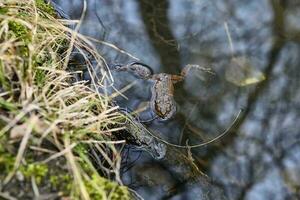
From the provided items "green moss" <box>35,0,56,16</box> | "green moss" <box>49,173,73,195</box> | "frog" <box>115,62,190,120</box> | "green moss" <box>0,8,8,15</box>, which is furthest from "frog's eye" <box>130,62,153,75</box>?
"green moss" <box>49,173,73,195</box>

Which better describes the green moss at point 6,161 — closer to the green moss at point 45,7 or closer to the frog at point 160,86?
the frog at point 160,86

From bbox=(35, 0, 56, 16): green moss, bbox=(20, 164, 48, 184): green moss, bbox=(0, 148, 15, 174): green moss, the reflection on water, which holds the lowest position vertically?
the reflection on water

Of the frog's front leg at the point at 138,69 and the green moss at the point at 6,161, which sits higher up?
the green moss at the point at 6,161

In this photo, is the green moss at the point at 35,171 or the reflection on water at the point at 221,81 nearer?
the green moss at the point at 35,171

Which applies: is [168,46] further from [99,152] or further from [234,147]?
[99,152]

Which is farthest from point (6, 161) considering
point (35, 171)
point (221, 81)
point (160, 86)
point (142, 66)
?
point (221, 81)

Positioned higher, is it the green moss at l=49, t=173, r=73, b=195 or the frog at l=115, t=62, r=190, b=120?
the green moss at l=49, t=173, r=73, b=195

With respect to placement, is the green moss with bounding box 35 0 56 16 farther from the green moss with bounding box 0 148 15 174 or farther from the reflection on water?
the green moss with bounding box 0 148 15 174

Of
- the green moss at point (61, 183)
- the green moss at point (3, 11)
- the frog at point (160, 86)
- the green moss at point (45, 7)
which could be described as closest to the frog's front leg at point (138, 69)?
the frog at point (160, 86)
